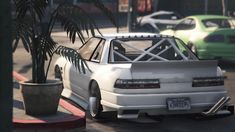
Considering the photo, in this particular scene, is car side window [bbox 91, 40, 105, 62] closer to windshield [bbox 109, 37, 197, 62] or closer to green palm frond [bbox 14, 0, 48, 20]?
windshield [bbox 109, 37, 197, 62]

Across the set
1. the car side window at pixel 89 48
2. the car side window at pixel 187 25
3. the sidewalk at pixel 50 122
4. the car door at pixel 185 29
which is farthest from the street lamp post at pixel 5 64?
the car side window at pixel 187 25

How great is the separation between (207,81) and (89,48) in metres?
2.37

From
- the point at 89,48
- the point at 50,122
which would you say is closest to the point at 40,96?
the point at 50,122

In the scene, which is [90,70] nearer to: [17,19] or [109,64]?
[109,64]

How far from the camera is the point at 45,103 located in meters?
7.62

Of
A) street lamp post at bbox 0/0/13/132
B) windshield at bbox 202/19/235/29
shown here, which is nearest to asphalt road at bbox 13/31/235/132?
street lamp post at bbox 0/0/13/132

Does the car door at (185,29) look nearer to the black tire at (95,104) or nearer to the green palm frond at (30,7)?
the black tire at (95,104)

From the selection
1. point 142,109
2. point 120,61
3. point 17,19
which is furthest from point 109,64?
point 17,19

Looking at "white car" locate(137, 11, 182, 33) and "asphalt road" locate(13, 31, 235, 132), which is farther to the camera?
"white car" locate(137, 11, 182, 33)

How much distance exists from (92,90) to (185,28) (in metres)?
8.81

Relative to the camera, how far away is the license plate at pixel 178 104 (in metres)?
7.43

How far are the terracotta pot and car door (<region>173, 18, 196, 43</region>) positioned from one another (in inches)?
344

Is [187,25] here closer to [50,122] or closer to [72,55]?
[72,55]

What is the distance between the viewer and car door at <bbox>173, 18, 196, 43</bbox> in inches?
631
